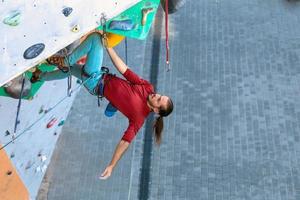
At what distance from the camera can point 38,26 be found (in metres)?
3.63

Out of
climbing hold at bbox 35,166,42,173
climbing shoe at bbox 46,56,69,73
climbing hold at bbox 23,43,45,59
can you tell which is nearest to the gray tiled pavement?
climbing hold at bbox 35,166,42,173

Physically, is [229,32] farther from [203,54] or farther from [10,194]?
[10,194]

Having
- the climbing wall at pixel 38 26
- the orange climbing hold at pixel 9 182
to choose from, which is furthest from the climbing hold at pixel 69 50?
the orange climbing hold at pixel 9 182

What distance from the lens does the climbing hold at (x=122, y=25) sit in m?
3.97

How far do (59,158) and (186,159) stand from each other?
1423 mm

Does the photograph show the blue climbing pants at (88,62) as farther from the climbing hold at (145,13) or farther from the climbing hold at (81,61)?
the climbing hold at (145,13)

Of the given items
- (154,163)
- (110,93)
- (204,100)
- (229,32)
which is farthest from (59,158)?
(229,32)

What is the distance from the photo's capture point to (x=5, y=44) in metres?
3.55

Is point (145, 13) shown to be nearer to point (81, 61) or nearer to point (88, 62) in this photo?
point (88, 62)

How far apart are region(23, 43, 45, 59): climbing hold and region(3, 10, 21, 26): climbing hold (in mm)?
175

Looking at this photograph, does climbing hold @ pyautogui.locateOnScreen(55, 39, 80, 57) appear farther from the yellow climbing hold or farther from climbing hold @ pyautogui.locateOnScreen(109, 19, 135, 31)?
climbing hold @ pyautogui.locateOnScreen(109, 19, 135, 31)

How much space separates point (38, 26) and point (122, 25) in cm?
63

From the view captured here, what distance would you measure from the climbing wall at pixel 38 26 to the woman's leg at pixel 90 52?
0.41 m

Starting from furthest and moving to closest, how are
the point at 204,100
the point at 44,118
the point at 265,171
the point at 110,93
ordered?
1. the point at 204,100
2. the point at 265,171
3. the point at 44,118
4. the point at 110,93
